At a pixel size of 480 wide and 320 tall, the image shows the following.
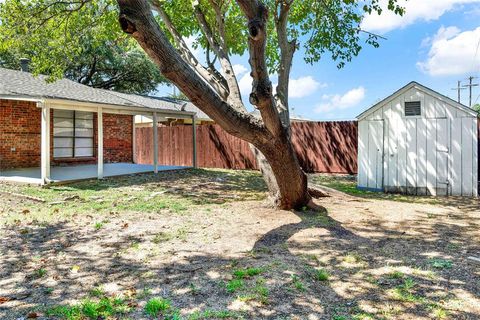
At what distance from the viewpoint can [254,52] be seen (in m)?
4.75

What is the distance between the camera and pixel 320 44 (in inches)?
390

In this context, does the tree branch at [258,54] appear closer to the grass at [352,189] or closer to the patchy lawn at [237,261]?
the patchy lawn at [237,261]

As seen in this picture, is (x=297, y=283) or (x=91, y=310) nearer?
(x=91, y=310)

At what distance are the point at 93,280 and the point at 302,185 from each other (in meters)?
4.15

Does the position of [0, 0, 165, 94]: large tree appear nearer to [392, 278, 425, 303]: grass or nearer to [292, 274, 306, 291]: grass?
[292, 274, 306, 291]: grass

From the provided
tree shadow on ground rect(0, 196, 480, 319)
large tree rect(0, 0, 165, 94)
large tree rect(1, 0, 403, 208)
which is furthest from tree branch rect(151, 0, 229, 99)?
tree shadow on ground rect(0, 196, 480, 319)

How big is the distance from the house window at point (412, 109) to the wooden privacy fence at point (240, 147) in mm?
4230

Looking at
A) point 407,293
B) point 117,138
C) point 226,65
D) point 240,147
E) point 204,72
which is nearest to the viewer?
point 407,293

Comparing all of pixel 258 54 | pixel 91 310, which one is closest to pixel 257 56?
pixel 258 54

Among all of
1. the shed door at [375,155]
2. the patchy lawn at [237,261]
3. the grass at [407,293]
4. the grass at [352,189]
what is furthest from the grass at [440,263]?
the shed door at [375,155]

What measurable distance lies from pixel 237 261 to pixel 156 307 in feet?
4.33

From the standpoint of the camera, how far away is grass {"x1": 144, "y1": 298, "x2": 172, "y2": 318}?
2.88 metres

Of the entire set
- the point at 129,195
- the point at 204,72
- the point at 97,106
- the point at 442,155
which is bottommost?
the point at 129,195

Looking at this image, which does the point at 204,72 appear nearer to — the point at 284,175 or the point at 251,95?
the point at 284,175
